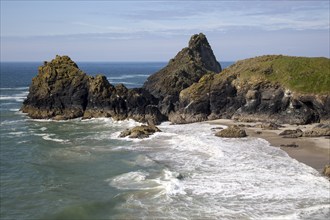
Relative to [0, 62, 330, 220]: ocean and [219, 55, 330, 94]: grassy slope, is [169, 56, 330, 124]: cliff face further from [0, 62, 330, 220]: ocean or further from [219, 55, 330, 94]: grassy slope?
[0, 62, 330, 220]: ocean

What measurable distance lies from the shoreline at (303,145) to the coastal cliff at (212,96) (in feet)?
11.8

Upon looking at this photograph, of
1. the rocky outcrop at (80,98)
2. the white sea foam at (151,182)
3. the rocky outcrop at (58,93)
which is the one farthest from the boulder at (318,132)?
the rocky outcrop at (58,93)

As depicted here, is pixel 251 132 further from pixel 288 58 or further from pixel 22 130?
pixel 22 130

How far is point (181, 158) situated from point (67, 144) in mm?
15815

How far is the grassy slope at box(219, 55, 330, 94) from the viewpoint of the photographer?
193 ft

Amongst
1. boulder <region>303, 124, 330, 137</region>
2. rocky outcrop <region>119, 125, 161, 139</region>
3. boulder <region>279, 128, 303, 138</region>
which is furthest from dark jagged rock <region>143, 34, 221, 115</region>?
boulder <region>303, 124, 330, 137</region>

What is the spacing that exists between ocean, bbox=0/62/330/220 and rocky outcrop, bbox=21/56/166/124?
12553mm

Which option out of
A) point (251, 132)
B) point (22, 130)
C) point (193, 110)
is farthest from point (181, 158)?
point (22, 130)

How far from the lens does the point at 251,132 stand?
171ft

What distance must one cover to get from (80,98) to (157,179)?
37841 mm

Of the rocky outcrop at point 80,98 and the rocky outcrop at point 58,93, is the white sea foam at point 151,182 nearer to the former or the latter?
the rocky outcrop at point 80,98

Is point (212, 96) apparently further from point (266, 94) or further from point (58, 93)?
point (58, 93)

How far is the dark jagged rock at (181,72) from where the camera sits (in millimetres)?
75287

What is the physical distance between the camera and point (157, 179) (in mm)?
34156
